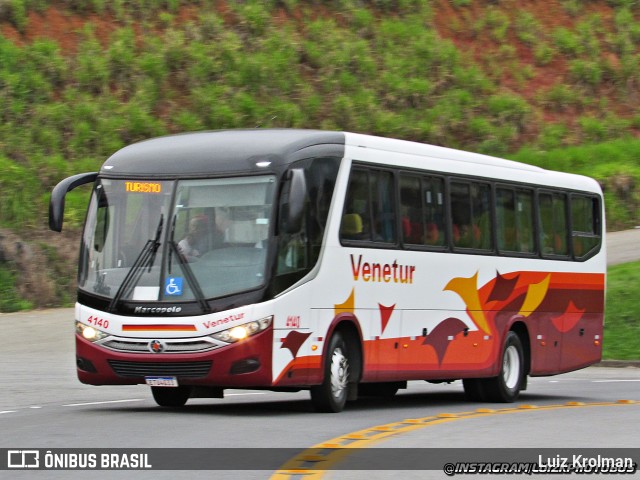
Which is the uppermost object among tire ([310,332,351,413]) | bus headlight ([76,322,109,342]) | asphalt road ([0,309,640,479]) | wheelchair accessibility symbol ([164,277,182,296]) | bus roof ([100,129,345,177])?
bus roof ([100,129,345,177])

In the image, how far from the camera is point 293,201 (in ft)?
48.6

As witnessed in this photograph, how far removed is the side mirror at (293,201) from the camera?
583 inches

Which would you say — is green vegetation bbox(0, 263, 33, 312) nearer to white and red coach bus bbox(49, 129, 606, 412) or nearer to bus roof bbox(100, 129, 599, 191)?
white and red coach bus bbox(49, 129, 606, 412)

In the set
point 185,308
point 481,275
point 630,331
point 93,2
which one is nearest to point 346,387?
point 185,308

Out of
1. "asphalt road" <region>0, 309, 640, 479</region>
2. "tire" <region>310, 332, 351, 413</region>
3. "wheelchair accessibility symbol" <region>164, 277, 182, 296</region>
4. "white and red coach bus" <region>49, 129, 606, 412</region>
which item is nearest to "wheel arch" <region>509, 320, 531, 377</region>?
"asphalt road" <region>0, 309, 640, 479</region>

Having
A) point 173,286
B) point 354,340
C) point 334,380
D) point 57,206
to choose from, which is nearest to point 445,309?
point 354,340

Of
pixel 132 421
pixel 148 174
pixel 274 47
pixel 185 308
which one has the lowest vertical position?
pixel 132 421

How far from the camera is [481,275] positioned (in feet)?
63.1

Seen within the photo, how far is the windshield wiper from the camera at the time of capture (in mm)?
15203

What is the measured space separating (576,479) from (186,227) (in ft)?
20.7

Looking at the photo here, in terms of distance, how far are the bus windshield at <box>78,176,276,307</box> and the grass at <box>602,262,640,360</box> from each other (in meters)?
15.8

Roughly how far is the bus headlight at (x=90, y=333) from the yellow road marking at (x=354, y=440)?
10.4 feet

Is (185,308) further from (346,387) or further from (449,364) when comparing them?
(449,364)

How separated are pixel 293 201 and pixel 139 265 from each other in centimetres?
185
